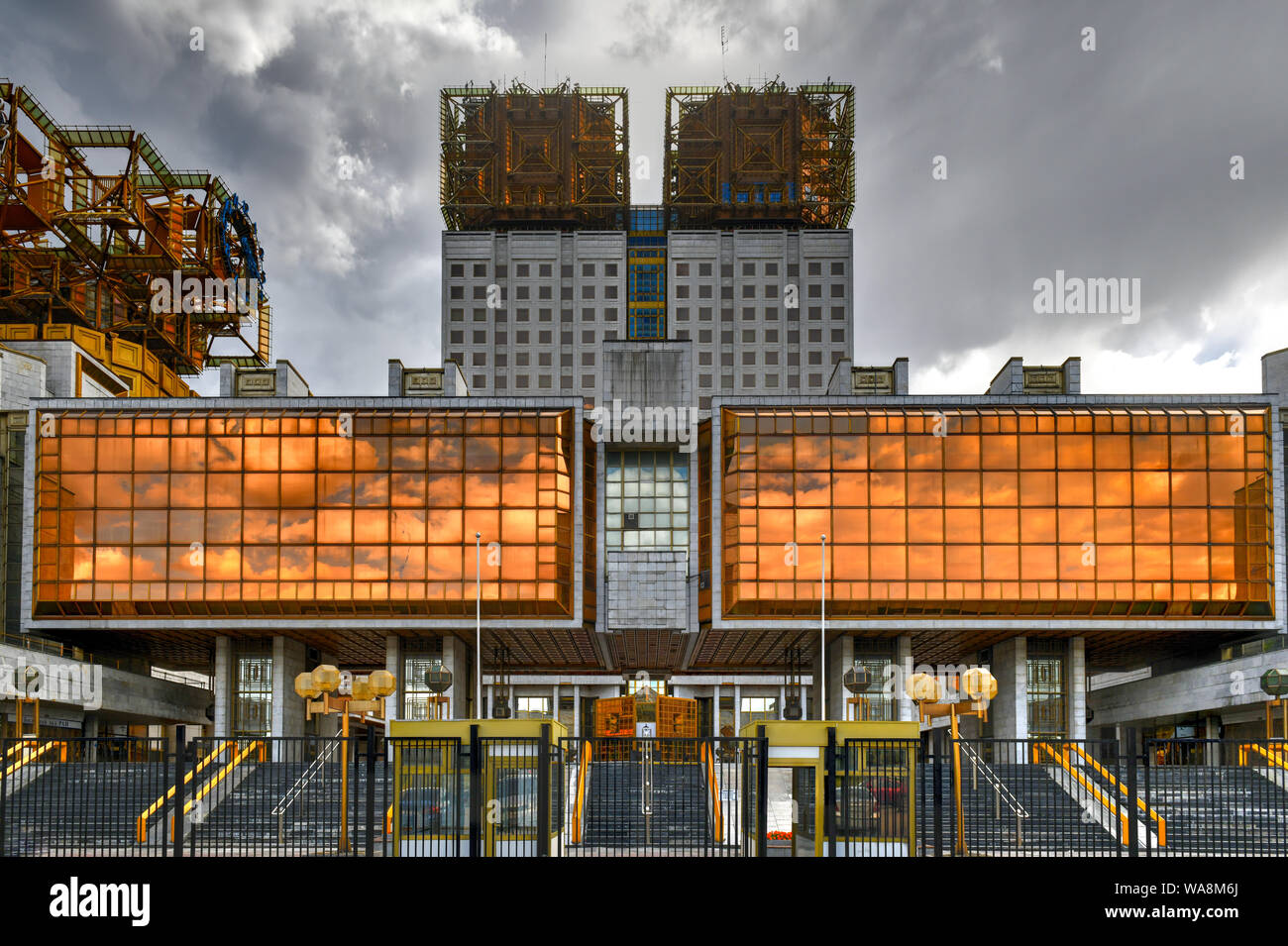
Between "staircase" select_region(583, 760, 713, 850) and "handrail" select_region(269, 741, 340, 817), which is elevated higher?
"handrail" select_region(269, 741, 340, 817)

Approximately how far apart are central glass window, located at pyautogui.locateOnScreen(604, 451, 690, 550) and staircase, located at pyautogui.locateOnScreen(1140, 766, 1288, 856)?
1442 inches

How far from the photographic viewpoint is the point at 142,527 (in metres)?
55.9

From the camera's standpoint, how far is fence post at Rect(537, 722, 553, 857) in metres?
19.1

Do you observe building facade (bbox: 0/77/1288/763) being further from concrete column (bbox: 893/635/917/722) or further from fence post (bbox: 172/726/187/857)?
fence post (bbox: 172/726/187/857)

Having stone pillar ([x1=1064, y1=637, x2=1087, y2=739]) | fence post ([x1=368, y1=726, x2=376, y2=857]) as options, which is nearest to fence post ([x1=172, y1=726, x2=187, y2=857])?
fence post ([x1=368, y1=726, x2=376, y2=857])

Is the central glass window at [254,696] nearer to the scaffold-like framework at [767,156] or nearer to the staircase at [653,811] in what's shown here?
the staircase at [653,811]

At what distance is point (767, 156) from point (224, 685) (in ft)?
370

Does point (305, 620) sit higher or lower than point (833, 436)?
lower

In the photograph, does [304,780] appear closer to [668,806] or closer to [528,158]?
[668,806]
